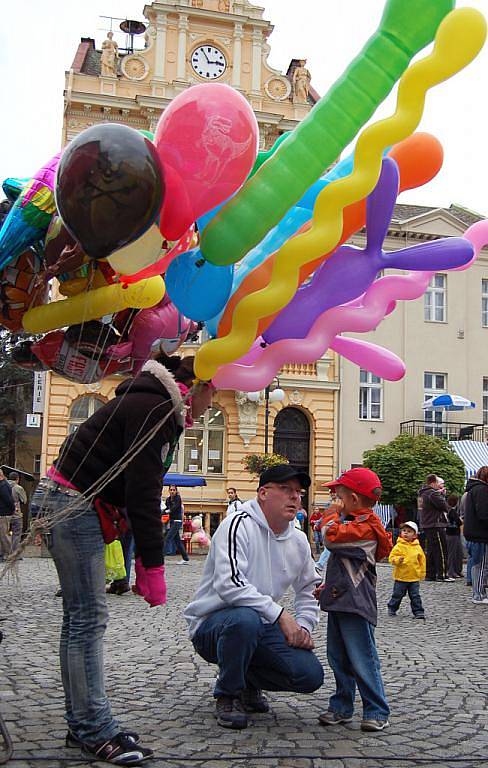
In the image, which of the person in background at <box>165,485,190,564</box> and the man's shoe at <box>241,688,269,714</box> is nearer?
the man's shoe at <box>241,688,269,714</box>

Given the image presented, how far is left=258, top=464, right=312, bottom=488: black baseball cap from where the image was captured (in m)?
4.56

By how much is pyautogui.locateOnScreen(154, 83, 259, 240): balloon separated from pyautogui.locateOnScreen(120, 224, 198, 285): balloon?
1.08 feet

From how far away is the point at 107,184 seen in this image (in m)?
3.32

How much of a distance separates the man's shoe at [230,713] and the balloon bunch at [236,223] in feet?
5.34

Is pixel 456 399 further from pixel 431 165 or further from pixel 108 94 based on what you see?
pixel 431 165

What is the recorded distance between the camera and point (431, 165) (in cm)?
423

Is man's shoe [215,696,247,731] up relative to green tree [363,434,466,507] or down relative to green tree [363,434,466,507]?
down

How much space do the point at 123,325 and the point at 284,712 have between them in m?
2.32

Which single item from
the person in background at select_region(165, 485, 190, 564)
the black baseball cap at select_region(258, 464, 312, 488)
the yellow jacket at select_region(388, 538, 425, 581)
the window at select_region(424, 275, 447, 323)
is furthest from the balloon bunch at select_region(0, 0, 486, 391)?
the window at select_region(424, 275, 447, 323)

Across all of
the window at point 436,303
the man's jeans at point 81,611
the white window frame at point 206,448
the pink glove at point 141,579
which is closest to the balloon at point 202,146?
the man's jeans at point 81,611

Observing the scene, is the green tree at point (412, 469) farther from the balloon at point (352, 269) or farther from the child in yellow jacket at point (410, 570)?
the balloon at point (352, 269)

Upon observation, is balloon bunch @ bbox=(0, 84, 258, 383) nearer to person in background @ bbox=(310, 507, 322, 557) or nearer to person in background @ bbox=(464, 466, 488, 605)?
person in background @ bbox=(310, 507, 322, 557)

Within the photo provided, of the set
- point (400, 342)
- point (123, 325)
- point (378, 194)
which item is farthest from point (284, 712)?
point (400, 342)

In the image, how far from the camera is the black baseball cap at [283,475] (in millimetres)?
4559
